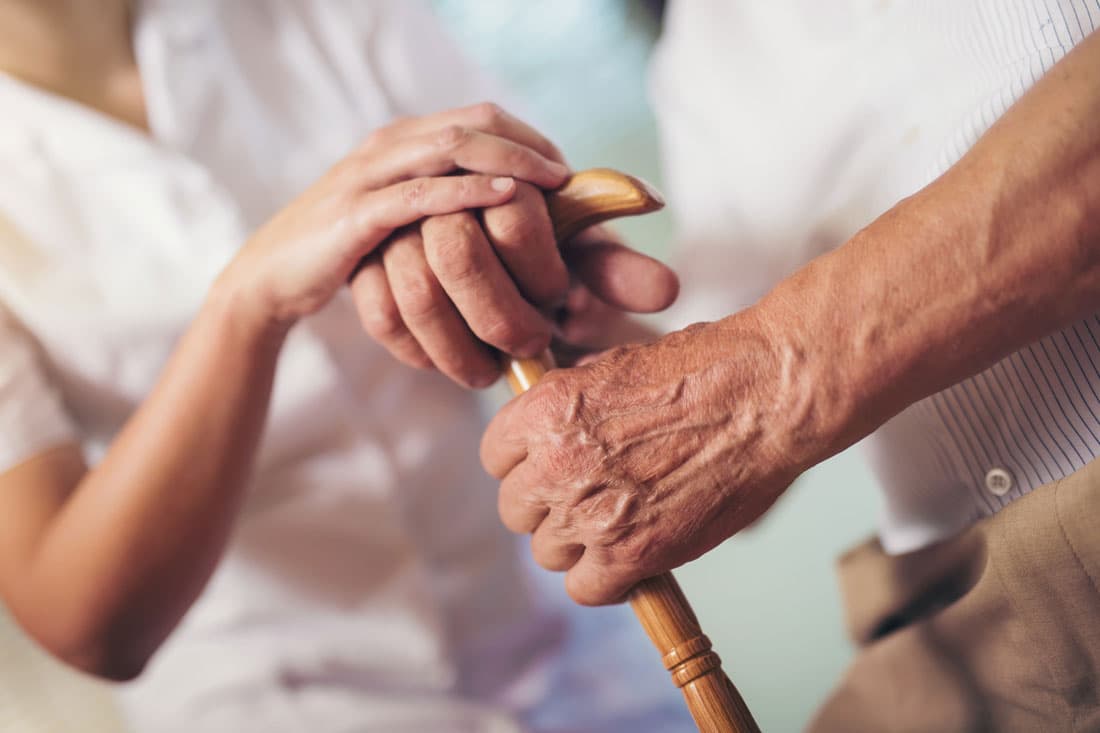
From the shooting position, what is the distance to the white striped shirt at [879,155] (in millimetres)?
525

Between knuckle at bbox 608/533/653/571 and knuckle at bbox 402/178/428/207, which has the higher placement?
knuckle at bbox 402/178/428/207

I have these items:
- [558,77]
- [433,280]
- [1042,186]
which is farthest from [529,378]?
[558,77]

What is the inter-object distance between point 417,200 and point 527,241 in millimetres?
72

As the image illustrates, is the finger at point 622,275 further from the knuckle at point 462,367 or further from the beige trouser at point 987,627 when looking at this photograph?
the beige trouser at point 987,627

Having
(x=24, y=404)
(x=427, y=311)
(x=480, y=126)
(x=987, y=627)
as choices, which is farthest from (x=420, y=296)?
(x=987, y=627)

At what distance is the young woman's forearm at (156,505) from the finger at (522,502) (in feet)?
0.73

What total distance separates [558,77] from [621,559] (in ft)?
2.75

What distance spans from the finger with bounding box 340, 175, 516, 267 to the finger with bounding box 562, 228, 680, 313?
0.11 m

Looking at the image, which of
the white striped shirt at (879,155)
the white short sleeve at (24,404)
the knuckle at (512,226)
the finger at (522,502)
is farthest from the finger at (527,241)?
the white short sleeve at (24,404)

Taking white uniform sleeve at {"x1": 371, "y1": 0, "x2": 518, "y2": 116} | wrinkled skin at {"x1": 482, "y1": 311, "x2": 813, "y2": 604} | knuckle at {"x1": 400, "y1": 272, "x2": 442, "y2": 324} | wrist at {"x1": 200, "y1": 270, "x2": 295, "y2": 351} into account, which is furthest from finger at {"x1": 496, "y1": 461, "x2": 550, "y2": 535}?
white uniform sleeve at {"x1": 371, "y1": 0, "x2": 518, "y2": 116}

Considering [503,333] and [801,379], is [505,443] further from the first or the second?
[801,379]

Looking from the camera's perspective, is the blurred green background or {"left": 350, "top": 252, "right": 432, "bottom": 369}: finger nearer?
{"left": 350, "top": 252, "right": 432, "bottom": 369}: finger

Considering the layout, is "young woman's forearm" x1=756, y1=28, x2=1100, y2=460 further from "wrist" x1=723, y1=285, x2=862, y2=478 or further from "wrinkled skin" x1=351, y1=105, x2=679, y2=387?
"wrinkled skin" x1=351, y1=105, x2=679, y2=387

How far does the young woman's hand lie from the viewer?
0.51 m
